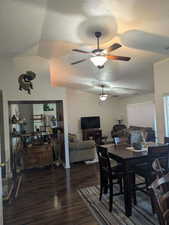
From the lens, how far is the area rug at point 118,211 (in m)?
2.46

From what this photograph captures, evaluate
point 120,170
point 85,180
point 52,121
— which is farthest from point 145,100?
point 120,170

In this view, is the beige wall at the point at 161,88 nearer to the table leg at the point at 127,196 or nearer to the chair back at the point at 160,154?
the chair back at the point at 160,154

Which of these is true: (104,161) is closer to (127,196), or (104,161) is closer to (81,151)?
(127,196)

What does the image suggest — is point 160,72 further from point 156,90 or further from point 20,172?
point 20,172

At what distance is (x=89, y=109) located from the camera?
1040cm

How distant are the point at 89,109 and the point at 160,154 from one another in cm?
787

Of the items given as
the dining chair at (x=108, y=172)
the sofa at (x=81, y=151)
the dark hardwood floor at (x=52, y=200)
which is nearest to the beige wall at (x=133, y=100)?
the sofa at (x=81, y=151)

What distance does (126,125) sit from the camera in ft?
34.4

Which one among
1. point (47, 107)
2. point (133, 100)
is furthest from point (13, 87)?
point (133, 100)

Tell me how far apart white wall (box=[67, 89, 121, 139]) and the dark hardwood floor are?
511 centimetres

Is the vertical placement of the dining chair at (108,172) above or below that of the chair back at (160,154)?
below

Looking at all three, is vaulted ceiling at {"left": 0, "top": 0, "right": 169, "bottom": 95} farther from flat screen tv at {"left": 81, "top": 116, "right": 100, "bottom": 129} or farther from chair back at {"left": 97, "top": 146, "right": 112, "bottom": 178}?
flat screen tv at {"left": 81, "top": 116, "right": 100, "bottom": 129}

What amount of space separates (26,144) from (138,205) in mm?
3782

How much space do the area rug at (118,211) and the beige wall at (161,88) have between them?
183 centimetres
